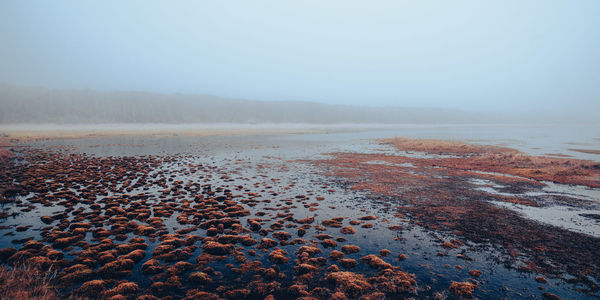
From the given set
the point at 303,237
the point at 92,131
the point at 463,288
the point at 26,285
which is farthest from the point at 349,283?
the point at 92,131

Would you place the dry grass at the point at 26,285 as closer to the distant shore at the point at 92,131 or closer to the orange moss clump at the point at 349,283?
the orange moss clump at the point at 349,283

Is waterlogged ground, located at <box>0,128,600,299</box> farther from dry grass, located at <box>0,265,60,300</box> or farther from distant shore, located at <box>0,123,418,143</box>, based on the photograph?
distant shore, located at <box>0,123,418,143</box>

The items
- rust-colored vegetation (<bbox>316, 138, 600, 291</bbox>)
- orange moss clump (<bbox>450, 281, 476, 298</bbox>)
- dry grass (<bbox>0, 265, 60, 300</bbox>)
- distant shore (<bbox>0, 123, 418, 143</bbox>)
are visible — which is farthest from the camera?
distant shore (<bbox>0, 123, 418, 143</bbox>)

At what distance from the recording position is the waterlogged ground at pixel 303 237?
8.23 meters

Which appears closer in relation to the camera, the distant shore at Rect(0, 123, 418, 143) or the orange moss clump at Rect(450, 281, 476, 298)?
the orange moss clump at Rect(450, 281, 476, 298)

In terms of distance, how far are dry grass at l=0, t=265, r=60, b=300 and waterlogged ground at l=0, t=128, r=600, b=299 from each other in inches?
18.4

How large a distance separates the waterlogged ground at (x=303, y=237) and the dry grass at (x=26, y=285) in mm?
467

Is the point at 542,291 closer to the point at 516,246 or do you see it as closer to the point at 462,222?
the point at 516,246

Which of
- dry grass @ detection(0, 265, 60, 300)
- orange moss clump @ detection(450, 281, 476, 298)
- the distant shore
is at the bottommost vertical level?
orange moss clump @ detection(450, 281, 476, 298)

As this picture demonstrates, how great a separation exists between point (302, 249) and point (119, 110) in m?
209

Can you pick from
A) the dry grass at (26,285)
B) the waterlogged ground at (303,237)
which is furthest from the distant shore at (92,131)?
the dry grass at (26,285)

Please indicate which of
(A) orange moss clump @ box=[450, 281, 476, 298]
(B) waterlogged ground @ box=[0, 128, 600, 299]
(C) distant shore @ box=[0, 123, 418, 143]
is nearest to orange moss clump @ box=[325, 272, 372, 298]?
(B) waterlogged ground @ box=[0, 128, 600, 299]

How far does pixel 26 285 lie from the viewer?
24.1ft

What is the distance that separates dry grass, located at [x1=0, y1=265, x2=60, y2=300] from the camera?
6531 millimetres
